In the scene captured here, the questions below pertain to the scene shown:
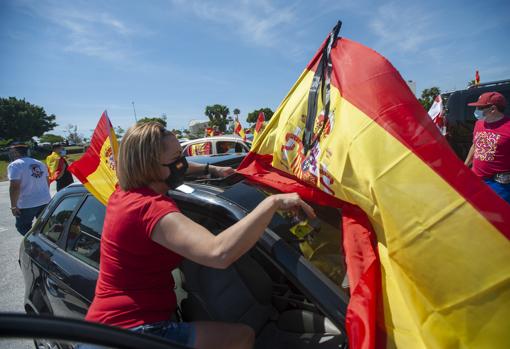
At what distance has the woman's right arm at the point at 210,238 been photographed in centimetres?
118

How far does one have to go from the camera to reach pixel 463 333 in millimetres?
1036

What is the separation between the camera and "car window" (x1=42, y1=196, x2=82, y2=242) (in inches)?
102

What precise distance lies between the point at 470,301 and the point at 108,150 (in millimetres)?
2435

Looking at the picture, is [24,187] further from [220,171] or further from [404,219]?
[404,219]

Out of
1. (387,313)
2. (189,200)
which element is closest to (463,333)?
(387,313)

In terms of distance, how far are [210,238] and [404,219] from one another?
29.5 inches

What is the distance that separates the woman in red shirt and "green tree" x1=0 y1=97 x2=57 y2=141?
67.9 m

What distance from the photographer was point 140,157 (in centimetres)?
153

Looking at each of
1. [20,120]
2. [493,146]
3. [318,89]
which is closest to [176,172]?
[318,89]

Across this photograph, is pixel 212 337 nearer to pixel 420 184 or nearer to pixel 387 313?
pixel 387 313

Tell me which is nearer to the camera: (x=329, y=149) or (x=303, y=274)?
(x=303, y=274)

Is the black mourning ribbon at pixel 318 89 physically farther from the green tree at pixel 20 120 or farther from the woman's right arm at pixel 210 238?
the green tree at pixel 20 120

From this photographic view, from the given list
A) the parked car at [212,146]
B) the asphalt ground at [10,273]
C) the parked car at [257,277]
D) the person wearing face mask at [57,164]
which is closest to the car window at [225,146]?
the parked car at [212,146]

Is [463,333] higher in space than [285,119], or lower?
lower
